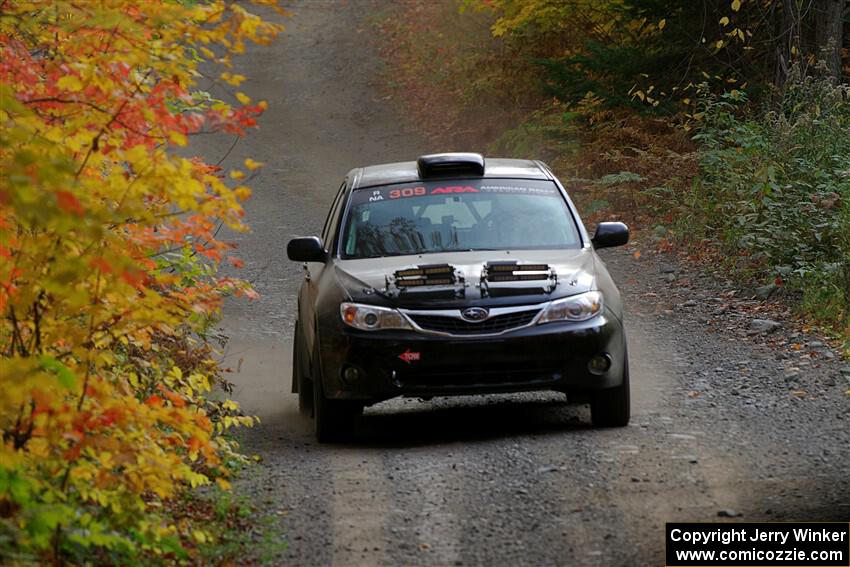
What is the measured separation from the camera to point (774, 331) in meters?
12.9

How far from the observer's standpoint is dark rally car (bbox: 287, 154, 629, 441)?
8.68 meters

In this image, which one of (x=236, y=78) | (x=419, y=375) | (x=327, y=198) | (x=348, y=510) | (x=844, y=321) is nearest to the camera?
(x=236, y=78)

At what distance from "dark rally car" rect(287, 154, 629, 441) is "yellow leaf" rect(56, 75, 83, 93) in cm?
310

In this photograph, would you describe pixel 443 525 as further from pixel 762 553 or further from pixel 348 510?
pixel 762 553

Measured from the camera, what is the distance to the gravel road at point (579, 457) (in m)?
6.84

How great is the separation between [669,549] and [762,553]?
0.42 m

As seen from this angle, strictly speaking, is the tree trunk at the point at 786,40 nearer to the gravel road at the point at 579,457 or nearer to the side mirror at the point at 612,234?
the gravel road at the point at 579,457

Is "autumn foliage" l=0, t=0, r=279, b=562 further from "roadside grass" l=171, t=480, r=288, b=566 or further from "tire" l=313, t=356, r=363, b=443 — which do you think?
"tire" l=313, t=356, r=363, b=443

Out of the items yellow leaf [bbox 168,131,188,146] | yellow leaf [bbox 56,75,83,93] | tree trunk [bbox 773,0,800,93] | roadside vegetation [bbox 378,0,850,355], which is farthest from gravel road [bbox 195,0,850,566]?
tree trunk [bbox 773,0,800,93]

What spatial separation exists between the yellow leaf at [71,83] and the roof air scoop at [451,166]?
4.39 metres

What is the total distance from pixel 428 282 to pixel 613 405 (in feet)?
4.87

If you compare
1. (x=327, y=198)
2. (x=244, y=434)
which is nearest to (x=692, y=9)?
(x=327, y=198)

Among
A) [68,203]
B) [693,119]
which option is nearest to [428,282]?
[68,203]

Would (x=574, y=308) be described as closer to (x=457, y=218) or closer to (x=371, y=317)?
(x=371, y=317)
